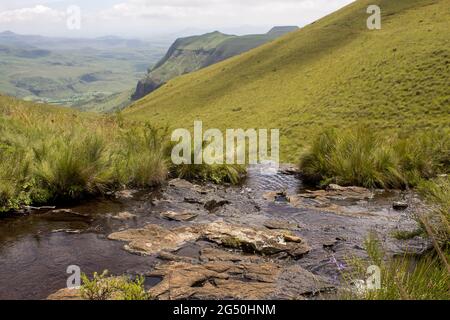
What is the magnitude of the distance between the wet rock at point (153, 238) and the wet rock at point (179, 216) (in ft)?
2.35

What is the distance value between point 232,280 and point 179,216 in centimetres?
330

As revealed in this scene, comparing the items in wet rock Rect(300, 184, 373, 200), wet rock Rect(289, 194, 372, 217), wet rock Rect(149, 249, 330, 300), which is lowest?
wet rock Rect(289, 194, 372, 217)

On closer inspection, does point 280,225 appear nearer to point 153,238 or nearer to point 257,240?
point 257,240

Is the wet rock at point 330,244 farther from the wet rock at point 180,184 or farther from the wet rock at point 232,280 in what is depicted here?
the wet rock at point 180,184

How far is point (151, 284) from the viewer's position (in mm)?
5934

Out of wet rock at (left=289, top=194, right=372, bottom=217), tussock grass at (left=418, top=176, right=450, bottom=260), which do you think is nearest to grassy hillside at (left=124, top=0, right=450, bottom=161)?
wet rock at (left=289, top=194, right=372, bottom=217)

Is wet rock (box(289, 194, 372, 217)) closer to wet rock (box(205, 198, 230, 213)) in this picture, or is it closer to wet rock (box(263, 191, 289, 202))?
wet rock (box(263, 191, 289, 202))

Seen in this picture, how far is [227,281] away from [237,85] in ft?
160

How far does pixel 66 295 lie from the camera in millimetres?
5297

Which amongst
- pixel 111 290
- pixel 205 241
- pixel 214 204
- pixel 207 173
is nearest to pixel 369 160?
pixel 207 173

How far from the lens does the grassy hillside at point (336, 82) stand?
96.9 ft

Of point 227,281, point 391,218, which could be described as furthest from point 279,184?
point 227,281

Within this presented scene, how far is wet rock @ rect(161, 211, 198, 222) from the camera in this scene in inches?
360

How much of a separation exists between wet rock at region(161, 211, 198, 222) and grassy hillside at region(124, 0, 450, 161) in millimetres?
13169
